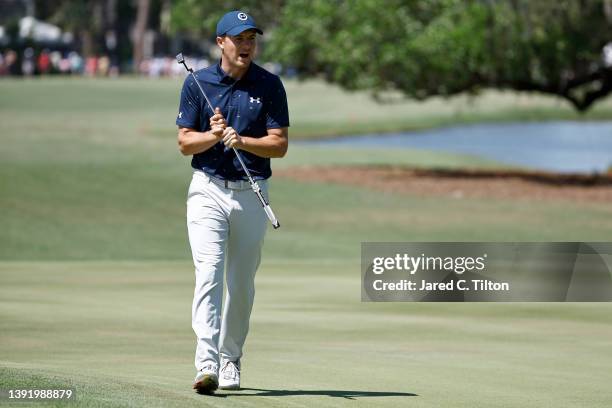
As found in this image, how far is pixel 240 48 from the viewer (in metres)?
8.54

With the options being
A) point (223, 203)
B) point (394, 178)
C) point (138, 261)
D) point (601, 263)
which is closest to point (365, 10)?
point (394, 178)

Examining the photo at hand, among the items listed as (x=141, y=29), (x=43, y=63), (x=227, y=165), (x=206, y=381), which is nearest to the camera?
(x=206, y=381)

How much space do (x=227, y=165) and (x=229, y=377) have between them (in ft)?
4.19

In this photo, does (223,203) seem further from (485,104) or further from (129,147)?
(485,104)

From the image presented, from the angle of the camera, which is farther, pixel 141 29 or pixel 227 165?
pixel 141 29

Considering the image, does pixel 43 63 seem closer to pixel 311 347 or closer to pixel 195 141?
pixel 311 347

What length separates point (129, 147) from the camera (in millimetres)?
43406

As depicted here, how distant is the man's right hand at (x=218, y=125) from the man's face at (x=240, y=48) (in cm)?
36

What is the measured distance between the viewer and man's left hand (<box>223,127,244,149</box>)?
8320 millimetres

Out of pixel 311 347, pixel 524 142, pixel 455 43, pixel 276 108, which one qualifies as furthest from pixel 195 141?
pixel 524 142

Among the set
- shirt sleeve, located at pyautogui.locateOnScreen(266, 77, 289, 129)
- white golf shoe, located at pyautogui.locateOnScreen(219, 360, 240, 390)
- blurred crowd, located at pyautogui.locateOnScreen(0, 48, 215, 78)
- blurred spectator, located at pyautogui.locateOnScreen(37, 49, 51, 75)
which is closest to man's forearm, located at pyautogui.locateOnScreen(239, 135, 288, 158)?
shirt sleeve, located at pyautogui.locateOnScreen(266, 77, 289, 129)

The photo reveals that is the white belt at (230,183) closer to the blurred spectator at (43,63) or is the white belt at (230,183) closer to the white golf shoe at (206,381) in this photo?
the white golf shoe at (206,381)

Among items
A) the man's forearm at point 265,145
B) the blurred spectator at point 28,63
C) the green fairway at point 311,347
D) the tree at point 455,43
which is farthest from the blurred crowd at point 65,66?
the man's forearm at point 265,145

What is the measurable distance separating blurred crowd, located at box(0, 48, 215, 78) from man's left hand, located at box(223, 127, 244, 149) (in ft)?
263
